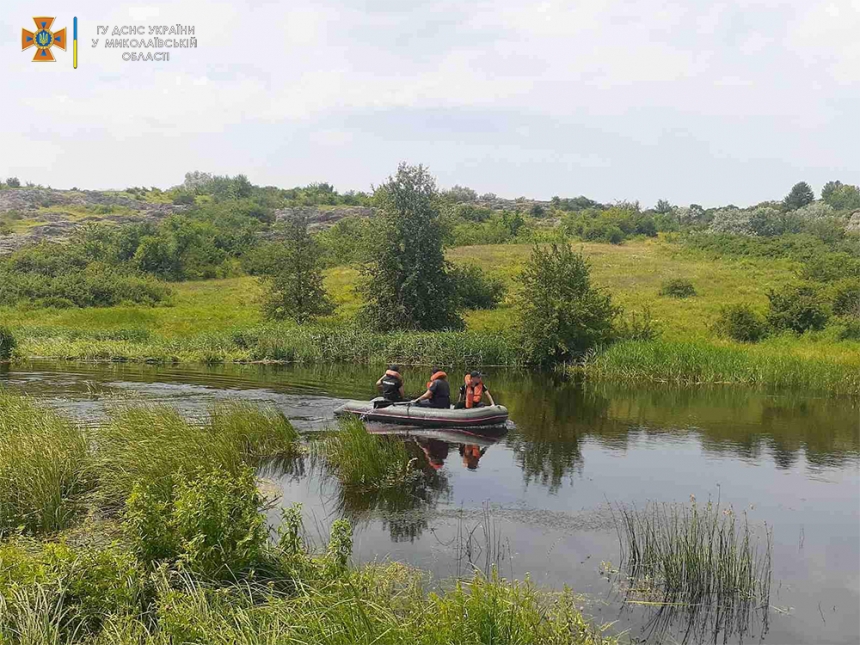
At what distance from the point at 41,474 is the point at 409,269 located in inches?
1141

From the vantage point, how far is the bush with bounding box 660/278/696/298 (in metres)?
43.9

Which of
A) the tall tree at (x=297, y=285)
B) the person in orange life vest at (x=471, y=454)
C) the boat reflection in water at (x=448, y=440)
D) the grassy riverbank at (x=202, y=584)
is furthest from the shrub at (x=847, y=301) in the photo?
the grassy riverbank at (x=202, y=584)

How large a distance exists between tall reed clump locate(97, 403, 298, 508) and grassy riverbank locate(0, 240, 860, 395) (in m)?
16.2

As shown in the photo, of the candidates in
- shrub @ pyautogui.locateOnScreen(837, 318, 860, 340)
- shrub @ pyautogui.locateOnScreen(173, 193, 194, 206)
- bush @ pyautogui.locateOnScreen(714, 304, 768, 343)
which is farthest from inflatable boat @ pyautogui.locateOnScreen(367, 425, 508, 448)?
shrub @ pyautogui.locateOnScreen(173, 193, 194, 206)

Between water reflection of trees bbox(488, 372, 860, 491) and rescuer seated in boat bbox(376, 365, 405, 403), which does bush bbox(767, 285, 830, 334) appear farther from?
rescuer seated in boat bbox(376, 365, 405, 403)

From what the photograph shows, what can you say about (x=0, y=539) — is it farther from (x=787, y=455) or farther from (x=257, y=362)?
(x=257, y=362)

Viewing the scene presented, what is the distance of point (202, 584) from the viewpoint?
265 inches

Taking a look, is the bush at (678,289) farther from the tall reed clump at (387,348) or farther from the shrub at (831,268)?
the tall reed clump at (387,348)

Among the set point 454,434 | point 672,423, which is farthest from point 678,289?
point 454,434

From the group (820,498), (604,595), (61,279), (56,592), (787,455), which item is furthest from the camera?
(61,279)

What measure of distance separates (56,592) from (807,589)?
8.12m

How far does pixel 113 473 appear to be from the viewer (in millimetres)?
10516

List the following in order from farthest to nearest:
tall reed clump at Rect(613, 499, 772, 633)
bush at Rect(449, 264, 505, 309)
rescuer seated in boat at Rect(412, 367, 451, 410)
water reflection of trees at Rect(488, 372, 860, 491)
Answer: bush at Rect(449, 264, 505, 309)
rescuer seated in boat at Rect(412, 367, 451, 410)
water reflection of trees at Rect(488, 372, 860, 491)
tall reed clump at Rect(613, 499, 772, 633)

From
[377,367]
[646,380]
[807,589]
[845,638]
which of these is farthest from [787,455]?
[377,367]
